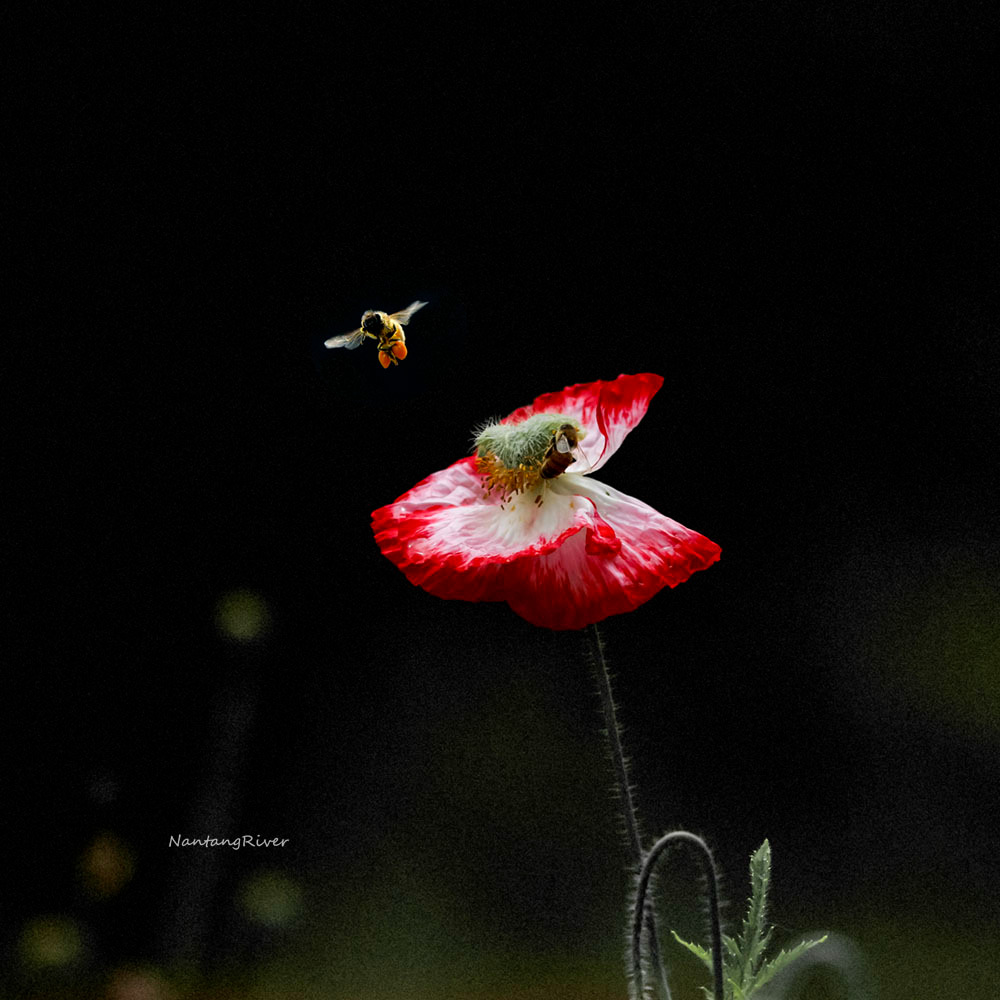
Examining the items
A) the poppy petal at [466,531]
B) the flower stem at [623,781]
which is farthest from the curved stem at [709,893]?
the poppy petal at [466,531]

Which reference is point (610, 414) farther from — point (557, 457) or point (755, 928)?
point (755, 928)

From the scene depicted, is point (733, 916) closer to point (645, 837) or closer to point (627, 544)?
point (645, 837)

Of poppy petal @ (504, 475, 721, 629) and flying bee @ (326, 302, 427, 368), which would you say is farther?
flying bee @ (326, 302, 427, 368)

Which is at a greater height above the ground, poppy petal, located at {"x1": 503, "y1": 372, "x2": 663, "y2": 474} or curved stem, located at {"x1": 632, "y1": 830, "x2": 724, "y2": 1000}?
poppy petal, located at {"x1": 503, "y1": 372, "x2": 663, "y2": 474}

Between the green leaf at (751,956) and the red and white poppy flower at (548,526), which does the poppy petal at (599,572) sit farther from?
the green leaf at (751,956)

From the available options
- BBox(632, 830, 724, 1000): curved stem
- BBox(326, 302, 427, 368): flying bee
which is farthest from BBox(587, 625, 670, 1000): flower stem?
BBox(326, 302, 427, 368): flying bee

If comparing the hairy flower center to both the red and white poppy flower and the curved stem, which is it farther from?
the curved stem

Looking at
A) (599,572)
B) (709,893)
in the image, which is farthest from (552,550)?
(709,893)

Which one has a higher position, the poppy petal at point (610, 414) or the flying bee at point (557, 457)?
the poppy petal at point (610, 414)

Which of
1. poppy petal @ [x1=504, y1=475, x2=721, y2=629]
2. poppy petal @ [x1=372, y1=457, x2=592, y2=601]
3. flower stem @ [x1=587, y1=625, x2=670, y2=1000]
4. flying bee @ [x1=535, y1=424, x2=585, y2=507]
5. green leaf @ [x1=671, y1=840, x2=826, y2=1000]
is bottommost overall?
green leaf @ [x1=671, y1=840, x2=826, y2=1000]
